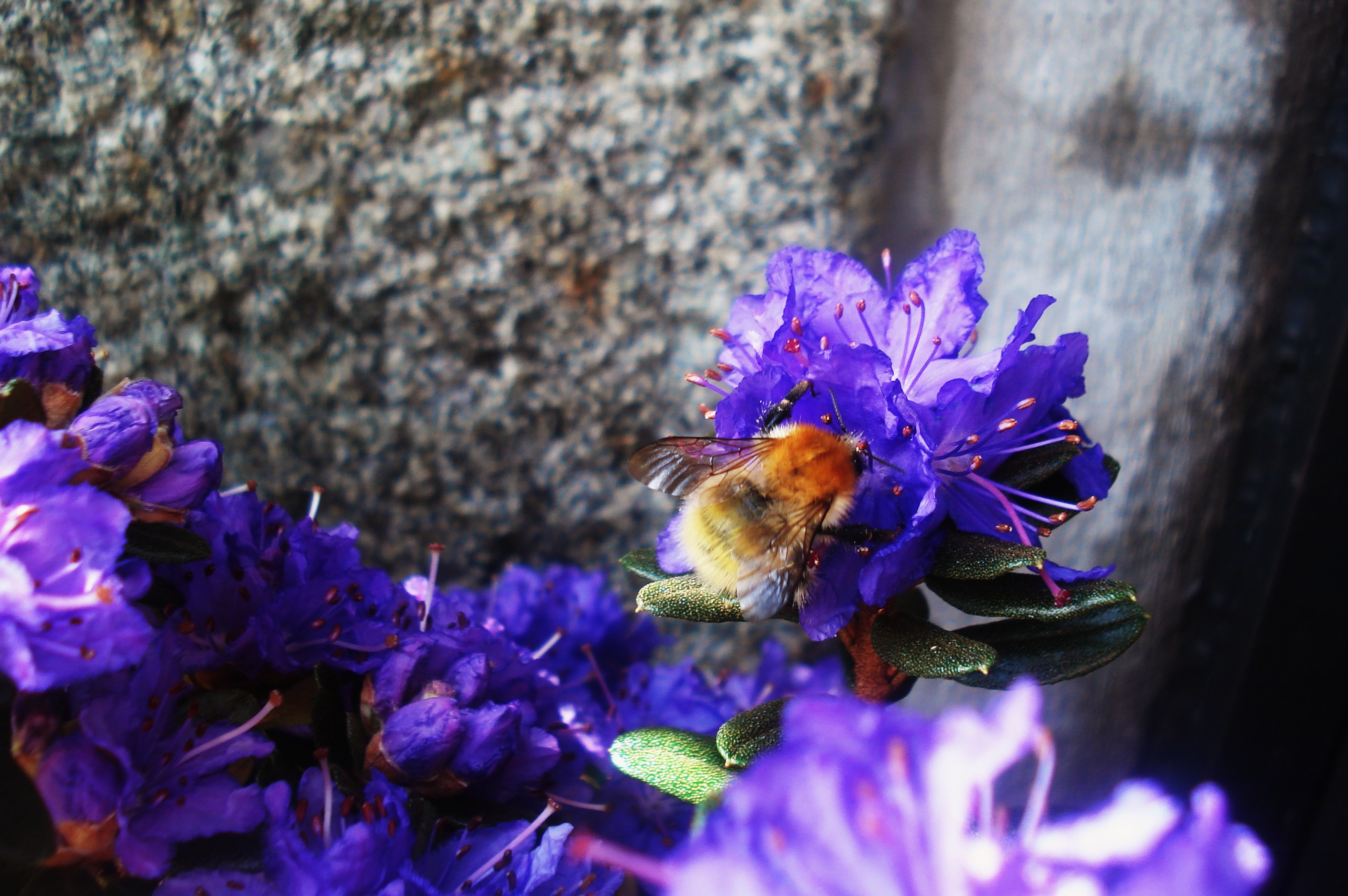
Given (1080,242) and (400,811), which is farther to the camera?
(1080,242)

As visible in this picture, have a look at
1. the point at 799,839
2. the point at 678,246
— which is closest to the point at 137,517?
the point at 799,839

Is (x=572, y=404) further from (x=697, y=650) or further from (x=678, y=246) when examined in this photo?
(x=697, y=650)

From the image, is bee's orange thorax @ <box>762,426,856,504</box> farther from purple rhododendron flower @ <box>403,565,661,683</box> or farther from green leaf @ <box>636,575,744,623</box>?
purple rhododendron flower @ <box>403,565,661,683</box>

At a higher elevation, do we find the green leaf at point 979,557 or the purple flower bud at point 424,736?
the green leaf at point 979,557

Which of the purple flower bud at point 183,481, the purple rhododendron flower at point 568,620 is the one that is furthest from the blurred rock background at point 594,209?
the purple flower bud at point 183,481

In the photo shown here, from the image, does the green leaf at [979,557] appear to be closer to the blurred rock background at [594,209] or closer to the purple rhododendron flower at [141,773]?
the purple rhododendron flower at [141,773]

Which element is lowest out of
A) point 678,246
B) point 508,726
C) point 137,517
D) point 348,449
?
point 348,449

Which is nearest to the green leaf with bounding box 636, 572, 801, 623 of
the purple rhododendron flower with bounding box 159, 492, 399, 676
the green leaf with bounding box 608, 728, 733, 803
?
the green leaf with bounding box 608, 728, 733, 803
